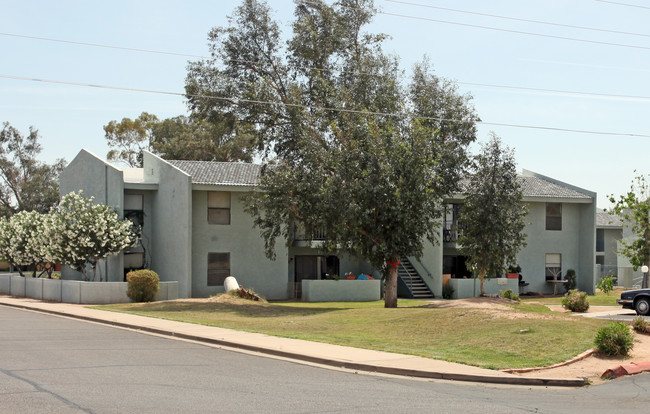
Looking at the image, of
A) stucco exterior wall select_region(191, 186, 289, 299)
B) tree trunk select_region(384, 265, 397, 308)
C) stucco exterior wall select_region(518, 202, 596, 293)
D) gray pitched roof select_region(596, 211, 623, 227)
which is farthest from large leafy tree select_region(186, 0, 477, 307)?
gray pitched roof select_region(596, 211, 623, 227)

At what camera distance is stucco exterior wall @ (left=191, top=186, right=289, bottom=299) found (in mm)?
37250

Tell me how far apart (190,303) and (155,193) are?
9644mm

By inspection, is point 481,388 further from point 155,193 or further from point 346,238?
point 155,193

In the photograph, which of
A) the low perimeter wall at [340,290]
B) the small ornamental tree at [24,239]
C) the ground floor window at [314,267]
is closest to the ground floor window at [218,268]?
the low perimeter wall at [340,290]

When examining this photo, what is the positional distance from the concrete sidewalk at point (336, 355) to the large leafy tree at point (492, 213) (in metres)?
14.8

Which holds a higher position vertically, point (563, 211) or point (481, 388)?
point (563, 211)

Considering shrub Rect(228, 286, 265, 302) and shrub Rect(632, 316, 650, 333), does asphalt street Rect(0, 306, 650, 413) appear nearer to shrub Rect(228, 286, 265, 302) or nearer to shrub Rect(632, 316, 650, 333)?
shrub Rect(632, 316, 650, 333)

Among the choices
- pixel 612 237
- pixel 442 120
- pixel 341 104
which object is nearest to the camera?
pixel 341 104

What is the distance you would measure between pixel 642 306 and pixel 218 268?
67.9 ft

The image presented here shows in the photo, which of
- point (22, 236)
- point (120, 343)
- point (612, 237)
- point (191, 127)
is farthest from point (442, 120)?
point (191, 127)

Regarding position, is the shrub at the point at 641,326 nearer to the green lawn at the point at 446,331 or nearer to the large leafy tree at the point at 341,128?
the green lawn at the point at 446,331

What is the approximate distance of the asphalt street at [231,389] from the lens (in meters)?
9.84

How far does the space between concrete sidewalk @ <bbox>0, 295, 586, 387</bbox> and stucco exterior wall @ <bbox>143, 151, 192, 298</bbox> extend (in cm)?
1229

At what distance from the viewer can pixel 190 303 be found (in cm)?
3142
